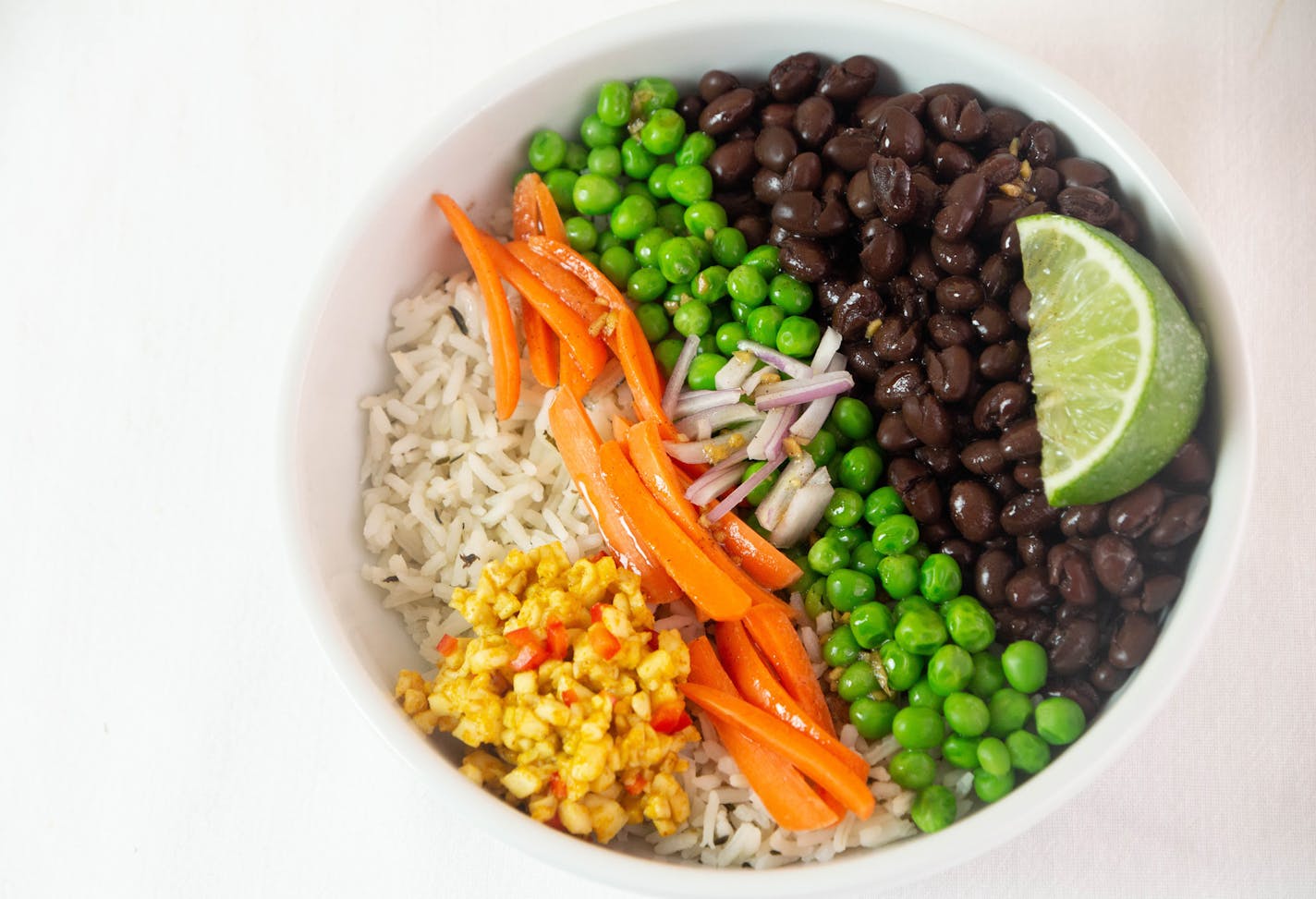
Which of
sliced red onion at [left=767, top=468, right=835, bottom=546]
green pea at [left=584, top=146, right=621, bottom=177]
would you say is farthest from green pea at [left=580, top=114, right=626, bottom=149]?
sliced red onion at [left=767, top=468, right=835, bottom=546]

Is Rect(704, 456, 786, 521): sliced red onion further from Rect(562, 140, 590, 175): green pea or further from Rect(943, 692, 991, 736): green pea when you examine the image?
Rect(562, 140, 590, 175): green pea

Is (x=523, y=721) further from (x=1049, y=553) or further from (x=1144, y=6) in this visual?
(x=1144, y=6)

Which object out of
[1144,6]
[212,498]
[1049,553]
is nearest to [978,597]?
[1049,553]

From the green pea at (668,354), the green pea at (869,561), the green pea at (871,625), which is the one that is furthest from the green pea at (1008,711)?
the green pea at (668,354)

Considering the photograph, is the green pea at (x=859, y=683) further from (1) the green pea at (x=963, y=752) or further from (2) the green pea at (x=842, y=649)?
(1) the green pea at (x=963, y=752)

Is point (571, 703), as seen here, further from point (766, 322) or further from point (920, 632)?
point (766, 322)

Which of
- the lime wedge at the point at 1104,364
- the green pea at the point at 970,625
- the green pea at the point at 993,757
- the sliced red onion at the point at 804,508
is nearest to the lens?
the lime wedge at the point at 1104,364

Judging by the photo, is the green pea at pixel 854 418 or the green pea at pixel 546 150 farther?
the green pea at pixel 546 150

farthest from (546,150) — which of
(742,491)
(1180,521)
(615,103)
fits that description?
(1180,521)
